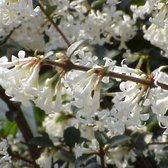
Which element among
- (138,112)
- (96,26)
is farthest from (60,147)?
(138,112)

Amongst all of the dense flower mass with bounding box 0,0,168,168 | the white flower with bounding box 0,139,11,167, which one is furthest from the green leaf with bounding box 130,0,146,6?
the white flower with bounding box 0,139,11,167

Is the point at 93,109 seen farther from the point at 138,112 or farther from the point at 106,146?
the point at 106,146

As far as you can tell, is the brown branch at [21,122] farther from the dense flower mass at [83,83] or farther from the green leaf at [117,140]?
the green leaf at [117,140]

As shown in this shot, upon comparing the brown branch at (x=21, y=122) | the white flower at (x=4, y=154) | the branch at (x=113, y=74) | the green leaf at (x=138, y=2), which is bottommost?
the brown branch at (x=21, y=122)

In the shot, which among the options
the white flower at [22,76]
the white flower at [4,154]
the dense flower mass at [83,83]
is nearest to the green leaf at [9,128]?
the dense flower mass at [83,83]

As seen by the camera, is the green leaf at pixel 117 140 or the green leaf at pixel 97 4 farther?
the green leaf at pixel 97 4

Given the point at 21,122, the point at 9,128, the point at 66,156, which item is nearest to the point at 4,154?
the point at 66,156

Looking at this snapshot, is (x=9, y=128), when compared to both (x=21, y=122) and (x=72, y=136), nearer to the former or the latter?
(x=21, y=122)
